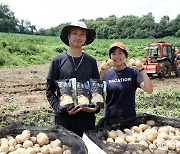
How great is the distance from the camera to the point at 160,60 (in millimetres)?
12297

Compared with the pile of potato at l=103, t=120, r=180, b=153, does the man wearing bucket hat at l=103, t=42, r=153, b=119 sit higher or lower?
higher

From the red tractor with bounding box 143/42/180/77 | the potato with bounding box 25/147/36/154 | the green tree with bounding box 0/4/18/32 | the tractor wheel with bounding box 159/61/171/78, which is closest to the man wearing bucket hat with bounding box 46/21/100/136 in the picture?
the potato with bounding box 25/147/36/154

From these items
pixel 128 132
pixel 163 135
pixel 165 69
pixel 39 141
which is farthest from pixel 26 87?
pixel 163 135

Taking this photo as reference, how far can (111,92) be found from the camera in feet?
10.6

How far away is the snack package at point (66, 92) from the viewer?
2.74m

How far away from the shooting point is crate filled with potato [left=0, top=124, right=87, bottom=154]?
2.68 m

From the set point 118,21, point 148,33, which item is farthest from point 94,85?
point 118,21

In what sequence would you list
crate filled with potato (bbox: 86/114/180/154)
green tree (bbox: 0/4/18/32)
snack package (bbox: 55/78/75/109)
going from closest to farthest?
crate filled with potato (bbox: 86/114/180/154) < snack package (bbox: 55/78/75/109) < green tree (bbox: 0/4/18/32)

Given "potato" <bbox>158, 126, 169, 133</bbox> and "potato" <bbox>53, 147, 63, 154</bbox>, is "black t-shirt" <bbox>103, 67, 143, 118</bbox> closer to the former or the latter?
"potato" <bbox>158, 126, 169, 133</bbox>

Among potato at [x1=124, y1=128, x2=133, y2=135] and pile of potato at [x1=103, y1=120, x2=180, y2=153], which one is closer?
pile of potato at [x1=103, y1=120, x2=180, y2=153]

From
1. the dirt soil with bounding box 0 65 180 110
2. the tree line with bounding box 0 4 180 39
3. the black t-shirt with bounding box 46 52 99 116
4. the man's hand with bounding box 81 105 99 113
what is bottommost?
the dirt soil with bounding box 0 65 180 110

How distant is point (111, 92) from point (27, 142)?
3.13 ft

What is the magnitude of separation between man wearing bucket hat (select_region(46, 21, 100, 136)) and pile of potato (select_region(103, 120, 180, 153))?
30 centimetres

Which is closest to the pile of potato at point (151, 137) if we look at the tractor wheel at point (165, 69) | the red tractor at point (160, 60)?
the red tractor at point (160, 60)
